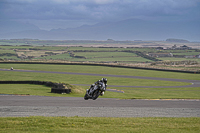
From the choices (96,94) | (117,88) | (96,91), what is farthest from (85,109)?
(117,88)

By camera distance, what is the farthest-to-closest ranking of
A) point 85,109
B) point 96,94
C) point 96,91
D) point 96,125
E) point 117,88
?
point 117,88, point 85,109, point 96,94, point 96,91, point 96,125

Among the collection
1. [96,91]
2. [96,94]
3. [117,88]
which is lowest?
[117,88]

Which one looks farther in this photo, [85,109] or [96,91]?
[85,109]

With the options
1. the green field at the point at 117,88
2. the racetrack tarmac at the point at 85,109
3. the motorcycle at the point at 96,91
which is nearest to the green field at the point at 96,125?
the motorcycle at the point at 96,91

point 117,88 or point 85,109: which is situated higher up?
point 85,109

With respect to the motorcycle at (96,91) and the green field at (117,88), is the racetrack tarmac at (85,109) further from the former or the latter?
the green field at (117,88)

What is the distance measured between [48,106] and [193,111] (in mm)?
11814

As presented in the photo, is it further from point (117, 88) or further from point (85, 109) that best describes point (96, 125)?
point (117, 88)

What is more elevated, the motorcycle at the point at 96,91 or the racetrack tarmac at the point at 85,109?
the motorcycle at the point at 96,91

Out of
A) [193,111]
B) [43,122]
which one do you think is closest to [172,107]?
[193,111]

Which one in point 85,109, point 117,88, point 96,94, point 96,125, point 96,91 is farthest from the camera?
point 117,88

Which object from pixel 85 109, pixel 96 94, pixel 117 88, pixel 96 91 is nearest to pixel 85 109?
pixel 85 109

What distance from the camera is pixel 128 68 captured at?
9106 centimetres

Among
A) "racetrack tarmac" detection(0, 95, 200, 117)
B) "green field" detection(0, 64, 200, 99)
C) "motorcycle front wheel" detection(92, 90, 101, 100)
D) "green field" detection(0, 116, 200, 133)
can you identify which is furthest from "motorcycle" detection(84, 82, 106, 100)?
"green field" detection(0, 64, 200, 99)
